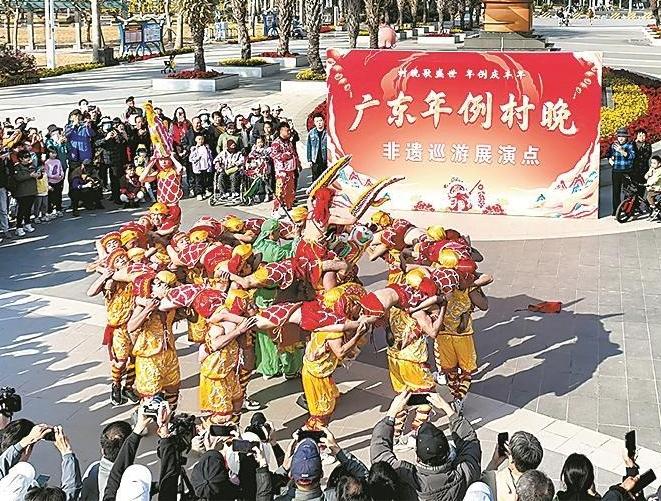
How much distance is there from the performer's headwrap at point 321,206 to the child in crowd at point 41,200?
7.33 meters

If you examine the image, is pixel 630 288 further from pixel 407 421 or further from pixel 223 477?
pixel 223 477

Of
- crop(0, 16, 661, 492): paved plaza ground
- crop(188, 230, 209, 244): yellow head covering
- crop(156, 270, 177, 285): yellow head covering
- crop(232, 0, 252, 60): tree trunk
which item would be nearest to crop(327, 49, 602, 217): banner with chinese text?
crop(0, 16, 661, 492): paved plaza ground

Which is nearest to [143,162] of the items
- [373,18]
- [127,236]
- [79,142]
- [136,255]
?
[79,142]

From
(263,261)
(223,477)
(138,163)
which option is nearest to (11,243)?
(138,163)


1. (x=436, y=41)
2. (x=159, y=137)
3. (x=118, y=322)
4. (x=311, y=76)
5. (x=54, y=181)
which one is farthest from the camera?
(x=436, y=41)

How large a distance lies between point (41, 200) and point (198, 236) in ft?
22.8

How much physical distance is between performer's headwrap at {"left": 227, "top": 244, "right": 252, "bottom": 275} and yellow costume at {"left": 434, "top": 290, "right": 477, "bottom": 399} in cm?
175

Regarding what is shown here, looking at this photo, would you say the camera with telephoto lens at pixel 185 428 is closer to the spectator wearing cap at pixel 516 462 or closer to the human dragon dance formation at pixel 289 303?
the human dragon dance formation at pixel 289 303

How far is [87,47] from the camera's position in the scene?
4644cm

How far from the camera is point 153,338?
7.50 meters

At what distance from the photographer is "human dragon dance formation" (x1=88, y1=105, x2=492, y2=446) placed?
274 inches

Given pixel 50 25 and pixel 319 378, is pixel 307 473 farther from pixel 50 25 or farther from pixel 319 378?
pixel 50 25

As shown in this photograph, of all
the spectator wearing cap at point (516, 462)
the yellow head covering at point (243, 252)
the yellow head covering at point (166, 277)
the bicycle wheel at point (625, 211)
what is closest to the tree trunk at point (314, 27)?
the bicycle wheel at point (625, 211)

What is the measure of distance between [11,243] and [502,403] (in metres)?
8.11
